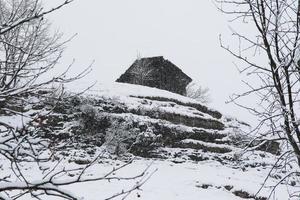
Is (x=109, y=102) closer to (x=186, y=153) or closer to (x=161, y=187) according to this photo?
(x=186, y=153)

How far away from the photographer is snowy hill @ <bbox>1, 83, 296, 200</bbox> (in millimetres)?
12547

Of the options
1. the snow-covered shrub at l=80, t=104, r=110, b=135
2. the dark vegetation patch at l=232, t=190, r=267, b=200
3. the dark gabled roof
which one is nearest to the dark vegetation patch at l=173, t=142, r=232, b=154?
the snow-covered shrub at l=80, t=104, r=110, b=135

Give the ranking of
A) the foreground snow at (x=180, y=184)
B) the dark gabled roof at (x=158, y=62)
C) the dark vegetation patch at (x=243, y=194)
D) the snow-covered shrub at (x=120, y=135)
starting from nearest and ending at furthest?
the foreground snow at (x=180, y=184) → the dark vegetation patch at (x=243, y=194) → the snow-covered shrub at (x=120, y=135) → the dark gabled roof at (x=158, y=62)

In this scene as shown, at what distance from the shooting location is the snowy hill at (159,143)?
1255cm

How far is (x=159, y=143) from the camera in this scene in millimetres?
19281

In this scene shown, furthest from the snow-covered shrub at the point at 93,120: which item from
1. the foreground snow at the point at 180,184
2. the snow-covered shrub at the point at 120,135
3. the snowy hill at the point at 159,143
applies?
the foreground snow at the point at 180,184

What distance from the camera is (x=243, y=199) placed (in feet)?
39.1

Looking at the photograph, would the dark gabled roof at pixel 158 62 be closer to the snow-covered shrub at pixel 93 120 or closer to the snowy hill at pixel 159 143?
the snowy hill at pixel 159 143

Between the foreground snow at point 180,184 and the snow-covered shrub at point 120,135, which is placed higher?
the snow-covered shrub at point 120,135

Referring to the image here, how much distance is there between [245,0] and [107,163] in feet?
38.2

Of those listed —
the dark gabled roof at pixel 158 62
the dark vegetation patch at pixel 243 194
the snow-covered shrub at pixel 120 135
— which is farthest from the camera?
the dark gabled roof at pixel 158 62

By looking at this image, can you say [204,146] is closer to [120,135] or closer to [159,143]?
[159,143]

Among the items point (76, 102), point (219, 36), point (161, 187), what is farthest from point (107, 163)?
point (219, 36)

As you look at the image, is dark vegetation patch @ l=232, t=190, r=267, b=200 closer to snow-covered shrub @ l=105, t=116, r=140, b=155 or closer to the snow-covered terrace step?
snow-covered shrub @ l=105, t=116, r=140, b=155
